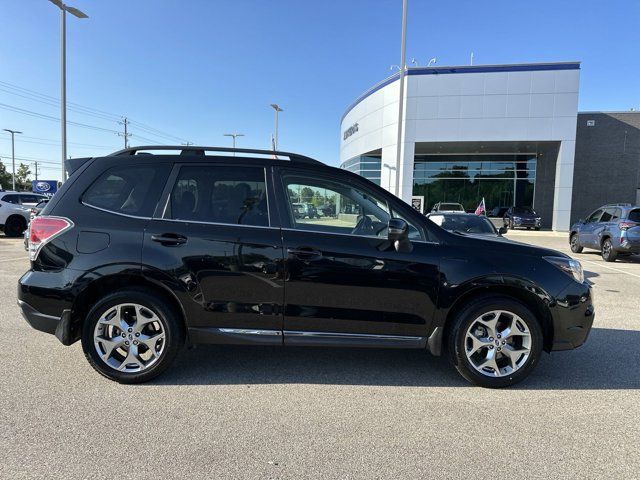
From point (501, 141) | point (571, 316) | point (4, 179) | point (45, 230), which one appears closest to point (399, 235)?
point (571, 316)

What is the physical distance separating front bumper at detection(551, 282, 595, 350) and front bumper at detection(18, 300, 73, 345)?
4083mm

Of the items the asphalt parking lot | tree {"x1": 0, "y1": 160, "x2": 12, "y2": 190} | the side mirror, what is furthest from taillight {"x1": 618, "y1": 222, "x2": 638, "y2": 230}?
tree {"x1": 0, "y1": 160, "x2": 12, "y2": 190}

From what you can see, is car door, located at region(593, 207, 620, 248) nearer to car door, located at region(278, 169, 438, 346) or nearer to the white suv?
car door, located at region(278, 169, 438, 346)

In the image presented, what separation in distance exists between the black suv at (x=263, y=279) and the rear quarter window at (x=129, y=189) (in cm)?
1

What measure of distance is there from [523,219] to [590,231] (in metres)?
16.5

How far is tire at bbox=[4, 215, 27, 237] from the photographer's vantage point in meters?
16.1

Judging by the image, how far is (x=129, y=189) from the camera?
3676 mm

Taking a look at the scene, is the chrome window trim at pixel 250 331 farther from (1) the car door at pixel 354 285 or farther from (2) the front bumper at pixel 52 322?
(2) the front bumper at pixel 52 322

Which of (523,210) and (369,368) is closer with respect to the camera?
(369,368)

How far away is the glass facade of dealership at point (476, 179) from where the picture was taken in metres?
33.4

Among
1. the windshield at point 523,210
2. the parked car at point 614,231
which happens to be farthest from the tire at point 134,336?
the windshield at point 523,210

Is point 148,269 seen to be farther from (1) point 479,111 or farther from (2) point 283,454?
(1) point 479,111

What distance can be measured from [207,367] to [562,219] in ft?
101

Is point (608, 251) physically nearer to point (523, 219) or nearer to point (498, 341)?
point (498, 341)
